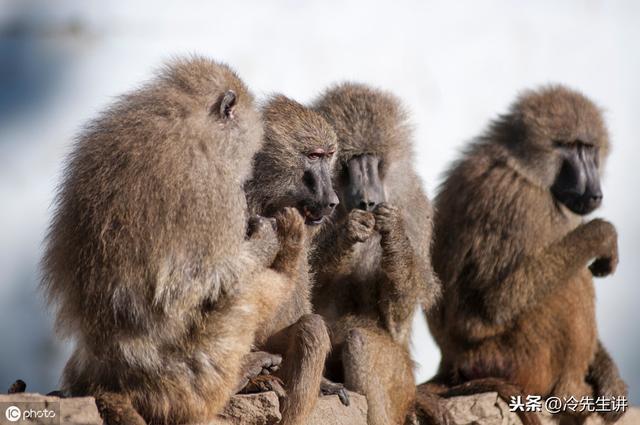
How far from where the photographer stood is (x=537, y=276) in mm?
6254

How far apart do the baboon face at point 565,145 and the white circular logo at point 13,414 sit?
359cm

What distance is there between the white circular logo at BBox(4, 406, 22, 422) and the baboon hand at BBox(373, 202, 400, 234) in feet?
6.76

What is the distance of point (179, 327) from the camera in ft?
13.9

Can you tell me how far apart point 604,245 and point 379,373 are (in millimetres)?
1697

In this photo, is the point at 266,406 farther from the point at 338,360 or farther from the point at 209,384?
the point at 338,360

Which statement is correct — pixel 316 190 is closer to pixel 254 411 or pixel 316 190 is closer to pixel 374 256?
pixel 374 256

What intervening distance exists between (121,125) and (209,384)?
103cm

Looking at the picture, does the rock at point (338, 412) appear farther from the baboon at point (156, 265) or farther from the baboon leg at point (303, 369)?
the baboon at point (156, 265)

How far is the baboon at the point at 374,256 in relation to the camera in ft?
17.5

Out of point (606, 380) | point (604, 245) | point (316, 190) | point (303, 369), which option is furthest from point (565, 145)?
point (303, 369)

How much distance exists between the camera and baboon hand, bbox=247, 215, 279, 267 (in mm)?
4473

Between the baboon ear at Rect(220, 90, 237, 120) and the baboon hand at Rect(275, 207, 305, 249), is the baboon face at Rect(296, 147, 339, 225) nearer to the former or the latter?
the baboon hand at Rect(275, 207, 305, 249)

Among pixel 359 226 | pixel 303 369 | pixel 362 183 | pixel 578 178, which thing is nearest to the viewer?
pixel 303 369

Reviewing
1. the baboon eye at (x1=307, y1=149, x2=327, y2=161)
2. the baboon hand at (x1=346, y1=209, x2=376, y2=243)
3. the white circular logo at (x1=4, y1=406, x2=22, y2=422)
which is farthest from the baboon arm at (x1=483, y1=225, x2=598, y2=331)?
the white circular logo at (x1=4, y1=406, x2=22, y2=422)
